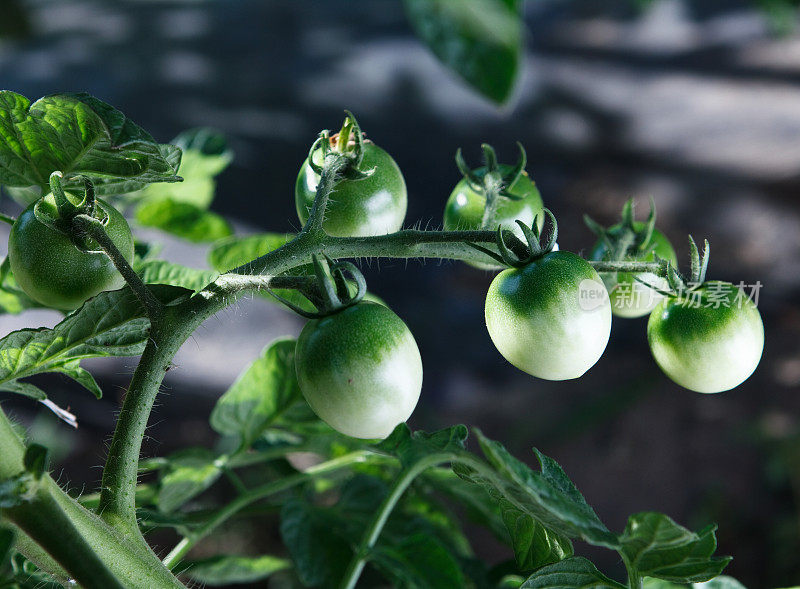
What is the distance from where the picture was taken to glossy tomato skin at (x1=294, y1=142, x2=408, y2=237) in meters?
0.53

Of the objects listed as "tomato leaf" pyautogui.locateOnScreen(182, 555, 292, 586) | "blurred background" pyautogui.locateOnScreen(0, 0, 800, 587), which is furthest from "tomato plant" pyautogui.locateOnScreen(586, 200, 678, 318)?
"blurred background" pyautogui.locateOnScreen(0, 0, 800, 587)

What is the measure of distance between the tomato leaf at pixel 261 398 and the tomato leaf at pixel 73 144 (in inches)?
9.7

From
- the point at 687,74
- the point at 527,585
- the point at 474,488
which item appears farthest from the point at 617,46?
the point at 527,585

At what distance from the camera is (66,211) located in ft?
1.36

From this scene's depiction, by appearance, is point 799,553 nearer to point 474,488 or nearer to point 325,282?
point 474,488

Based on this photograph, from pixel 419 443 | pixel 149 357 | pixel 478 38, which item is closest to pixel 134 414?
pixel 149 357

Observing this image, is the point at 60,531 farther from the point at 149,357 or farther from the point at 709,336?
the point at 709,336

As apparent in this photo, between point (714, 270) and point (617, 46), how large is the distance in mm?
986

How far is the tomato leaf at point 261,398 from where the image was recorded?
0.68 meters

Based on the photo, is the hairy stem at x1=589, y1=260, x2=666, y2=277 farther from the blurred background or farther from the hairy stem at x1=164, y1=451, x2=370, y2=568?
the blurred background

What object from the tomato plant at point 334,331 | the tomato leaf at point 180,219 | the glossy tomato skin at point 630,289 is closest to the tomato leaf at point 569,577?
the tomato plant at point 334,331

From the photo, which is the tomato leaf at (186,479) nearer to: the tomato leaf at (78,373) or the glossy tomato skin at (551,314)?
the tomato leaf at (78,373)

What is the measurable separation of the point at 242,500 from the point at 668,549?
1.06 ft

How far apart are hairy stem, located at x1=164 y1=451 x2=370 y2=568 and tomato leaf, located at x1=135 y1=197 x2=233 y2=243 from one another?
0.91 feet
